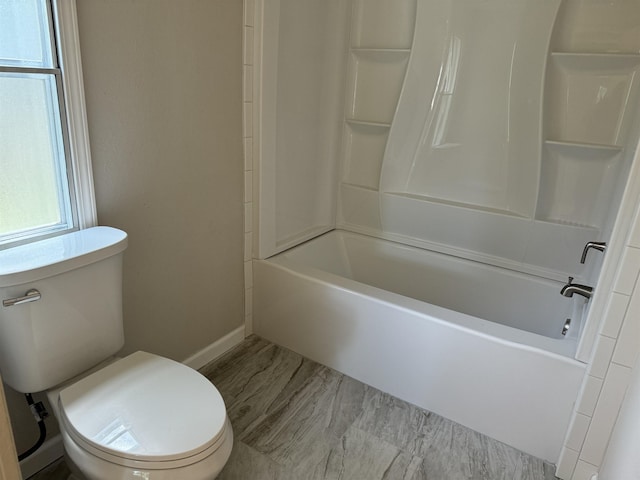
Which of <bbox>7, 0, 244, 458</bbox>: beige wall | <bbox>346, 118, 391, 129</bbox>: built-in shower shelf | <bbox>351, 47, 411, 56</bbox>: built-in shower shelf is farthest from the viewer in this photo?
<bbox>346, 118, 391, 129</bbox>: built-in shower shelf

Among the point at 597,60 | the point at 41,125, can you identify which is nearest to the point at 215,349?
the point at 41,125

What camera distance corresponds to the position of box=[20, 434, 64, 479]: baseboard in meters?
1.46

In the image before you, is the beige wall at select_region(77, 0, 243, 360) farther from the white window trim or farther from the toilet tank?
the toilet tank

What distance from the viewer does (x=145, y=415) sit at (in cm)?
119

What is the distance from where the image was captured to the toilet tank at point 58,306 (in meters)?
1.18

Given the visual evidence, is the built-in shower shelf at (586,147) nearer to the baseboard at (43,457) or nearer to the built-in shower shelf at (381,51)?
the built-in shower shelf at (381,51)

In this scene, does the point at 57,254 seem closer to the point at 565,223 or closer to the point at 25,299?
the point at 25,299

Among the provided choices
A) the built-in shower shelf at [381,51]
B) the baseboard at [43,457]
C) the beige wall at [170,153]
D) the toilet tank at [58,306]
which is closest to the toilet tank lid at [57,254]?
the toilet tank at [58,306]

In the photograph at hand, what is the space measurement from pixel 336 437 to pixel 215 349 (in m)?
0.73

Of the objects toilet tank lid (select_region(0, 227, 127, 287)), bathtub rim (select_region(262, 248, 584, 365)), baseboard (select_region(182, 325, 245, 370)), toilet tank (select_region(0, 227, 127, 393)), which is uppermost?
toilet tank lid (select_region(0, 227, 127, 287))

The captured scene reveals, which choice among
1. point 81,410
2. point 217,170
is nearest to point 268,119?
point 217,170

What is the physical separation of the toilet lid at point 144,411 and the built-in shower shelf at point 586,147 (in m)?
1.76

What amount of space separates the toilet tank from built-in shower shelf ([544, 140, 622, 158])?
1.81 meters

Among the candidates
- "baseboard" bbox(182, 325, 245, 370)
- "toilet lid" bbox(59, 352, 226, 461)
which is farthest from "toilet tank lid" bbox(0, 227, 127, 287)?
"baseboard" bbox(182, 325, 245, 370)
